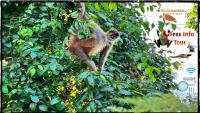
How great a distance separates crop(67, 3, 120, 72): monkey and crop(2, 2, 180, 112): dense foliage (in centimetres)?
6

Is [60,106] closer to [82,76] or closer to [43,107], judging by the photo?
[43,107]

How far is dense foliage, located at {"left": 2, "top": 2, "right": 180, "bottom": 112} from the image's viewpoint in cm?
471

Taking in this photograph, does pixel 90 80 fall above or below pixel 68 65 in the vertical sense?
below

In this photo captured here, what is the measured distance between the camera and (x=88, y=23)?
186 inches

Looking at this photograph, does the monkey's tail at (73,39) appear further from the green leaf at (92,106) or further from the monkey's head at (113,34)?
Result: the green leaf at (92,106)

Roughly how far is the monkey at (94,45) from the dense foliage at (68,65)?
6cm

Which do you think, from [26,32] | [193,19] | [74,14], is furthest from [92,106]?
[193,19]

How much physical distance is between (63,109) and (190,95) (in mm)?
1191

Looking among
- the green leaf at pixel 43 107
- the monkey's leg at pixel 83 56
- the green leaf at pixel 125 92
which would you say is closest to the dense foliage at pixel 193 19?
the green leaf at pixel 125 92

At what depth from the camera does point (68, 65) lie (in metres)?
4.86

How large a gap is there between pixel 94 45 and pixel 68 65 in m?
0.32

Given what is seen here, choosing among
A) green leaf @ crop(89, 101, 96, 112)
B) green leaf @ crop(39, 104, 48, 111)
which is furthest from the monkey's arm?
green leaf @ crop(39, 104, 48, 111)

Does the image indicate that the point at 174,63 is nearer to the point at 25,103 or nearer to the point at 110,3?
the point at 110,3

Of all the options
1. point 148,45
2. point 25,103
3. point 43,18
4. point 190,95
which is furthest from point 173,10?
point 25,103
